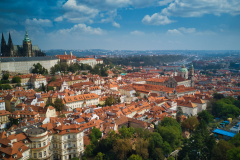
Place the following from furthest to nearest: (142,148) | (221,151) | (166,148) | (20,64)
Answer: (20,64)
(166,148)
(142,148)
(221,151)

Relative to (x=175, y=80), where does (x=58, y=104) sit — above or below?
below

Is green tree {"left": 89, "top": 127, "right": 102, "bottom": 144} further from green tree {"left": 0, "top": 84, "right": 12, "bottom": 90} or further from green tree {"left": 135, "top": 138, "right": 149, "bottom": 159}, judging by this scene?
green tree {"left": 0, "top": 84, "right": 12, "bottom": 90}

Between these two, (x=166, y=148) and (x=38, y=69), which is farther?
(x=38, y=69)

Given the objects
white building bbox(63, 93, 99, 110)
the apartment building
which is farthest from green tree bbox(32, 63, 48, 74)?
the apartment building

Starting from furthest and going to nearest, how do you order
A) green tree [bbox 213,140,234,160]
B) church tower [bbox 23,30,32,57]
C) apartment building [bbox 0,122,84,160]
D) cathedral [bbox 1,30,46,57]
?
church tower [bbox 23,30,32,57] → cathedral [bbox 1,30,46,57] → green tree [bbox 213,140,234,160] → apartment building [bbox 0,122,84,160]

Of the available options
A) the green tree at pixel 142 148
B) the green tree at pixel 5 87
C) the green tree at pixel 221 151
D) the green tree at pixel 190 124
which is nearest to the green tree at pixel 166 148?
the green tree at pixel 142 148

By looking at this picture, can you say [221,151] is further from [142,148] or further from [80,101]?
[80,101]

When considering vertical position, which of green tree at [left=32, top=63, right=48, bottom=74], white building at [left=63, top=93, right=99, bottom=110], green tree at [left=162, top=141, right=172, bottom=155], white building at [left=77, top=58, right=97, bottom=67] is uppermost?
white building at [left=77, top=58, right=97, bottom=67]

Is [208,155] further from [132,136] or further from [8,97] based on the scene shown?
[8,97]

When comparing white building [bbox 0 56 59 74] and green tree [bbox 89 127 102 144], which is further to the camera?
white building [bbox 0 56 59 74]

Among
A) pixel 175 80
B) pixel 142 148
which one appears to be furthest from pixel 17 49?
pixel 142 148

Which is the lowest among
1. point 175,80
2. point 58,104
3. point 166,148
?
point 166,148

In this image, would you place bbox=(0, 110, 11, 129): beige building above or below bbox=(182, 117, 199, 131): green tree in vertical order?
above

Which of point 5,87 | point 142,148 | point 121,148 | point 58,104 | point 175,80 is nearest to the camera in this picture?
point 121,148
